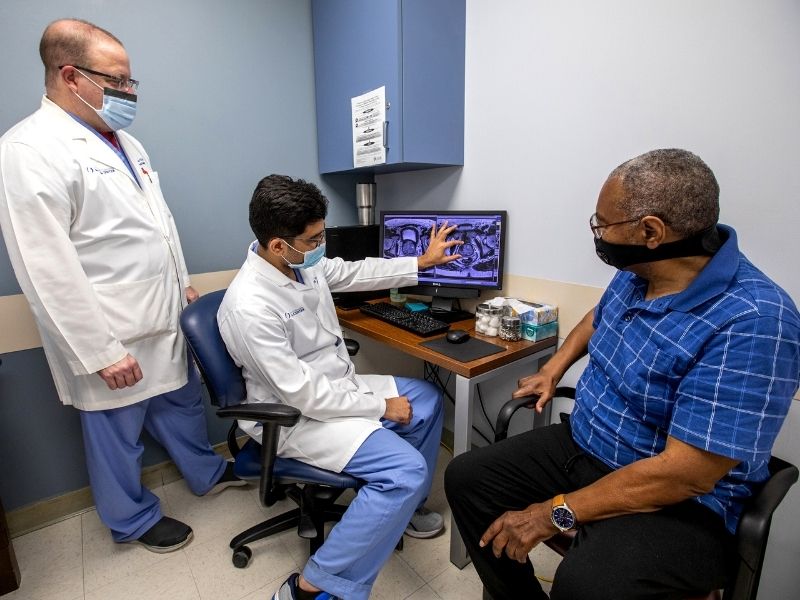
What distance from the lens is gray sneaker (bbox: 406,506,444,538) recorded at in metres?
1.65

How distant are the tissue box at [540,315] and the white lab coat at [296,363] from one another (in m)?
0.63

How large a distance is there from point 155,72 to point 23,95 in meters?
0.46

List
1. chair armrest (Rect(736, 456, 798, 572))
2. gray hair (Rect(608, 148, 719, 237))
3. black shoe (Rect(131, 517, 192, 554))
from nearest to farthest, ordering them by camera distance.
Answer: chair armrest (Rect(736, 456, 798, 572)) < gray hair (Rect(608, 148, 719, 237)) < black shoe (Rect(131, 517, 192, 554))

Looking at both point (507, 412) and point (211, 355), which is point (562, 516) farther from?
point (211, 355)

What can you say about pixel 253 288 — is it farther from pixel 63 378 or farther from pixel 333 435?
pixel 63 378

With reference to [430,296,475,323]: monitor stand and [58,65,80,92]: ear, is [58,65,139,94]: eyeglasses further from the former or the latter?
[430,296,475,323]: monitor stand

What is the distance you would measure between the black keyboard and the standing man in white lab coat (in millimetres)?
768

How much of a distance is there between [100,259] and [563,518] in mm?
1519

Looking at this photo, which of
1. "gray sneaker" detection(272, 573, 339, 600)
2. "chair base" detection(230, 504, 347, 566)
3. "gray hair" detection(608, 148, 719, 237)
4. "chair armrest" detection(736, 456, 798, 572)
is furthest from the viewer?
"chair base" detection(230, 504, 347, 566)

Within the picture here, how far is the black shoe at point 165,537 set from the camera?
162cm

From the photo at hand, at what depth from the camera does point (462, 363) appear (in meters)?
1.36

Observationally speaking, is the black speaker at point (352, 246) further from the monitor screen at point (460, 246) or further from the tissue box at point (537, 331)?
the tissue box at point (537, 331)

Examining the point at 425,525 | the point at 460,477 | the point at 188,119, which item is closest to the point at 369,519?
the point at 460,477

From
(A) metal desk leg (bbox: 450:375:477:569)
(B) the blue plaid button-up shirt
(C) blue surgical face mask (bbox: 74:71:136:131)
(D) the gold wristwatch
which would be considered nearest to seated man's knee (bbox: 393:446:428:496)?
(A) metal desk leg (bbox: 450:375:477:569)
